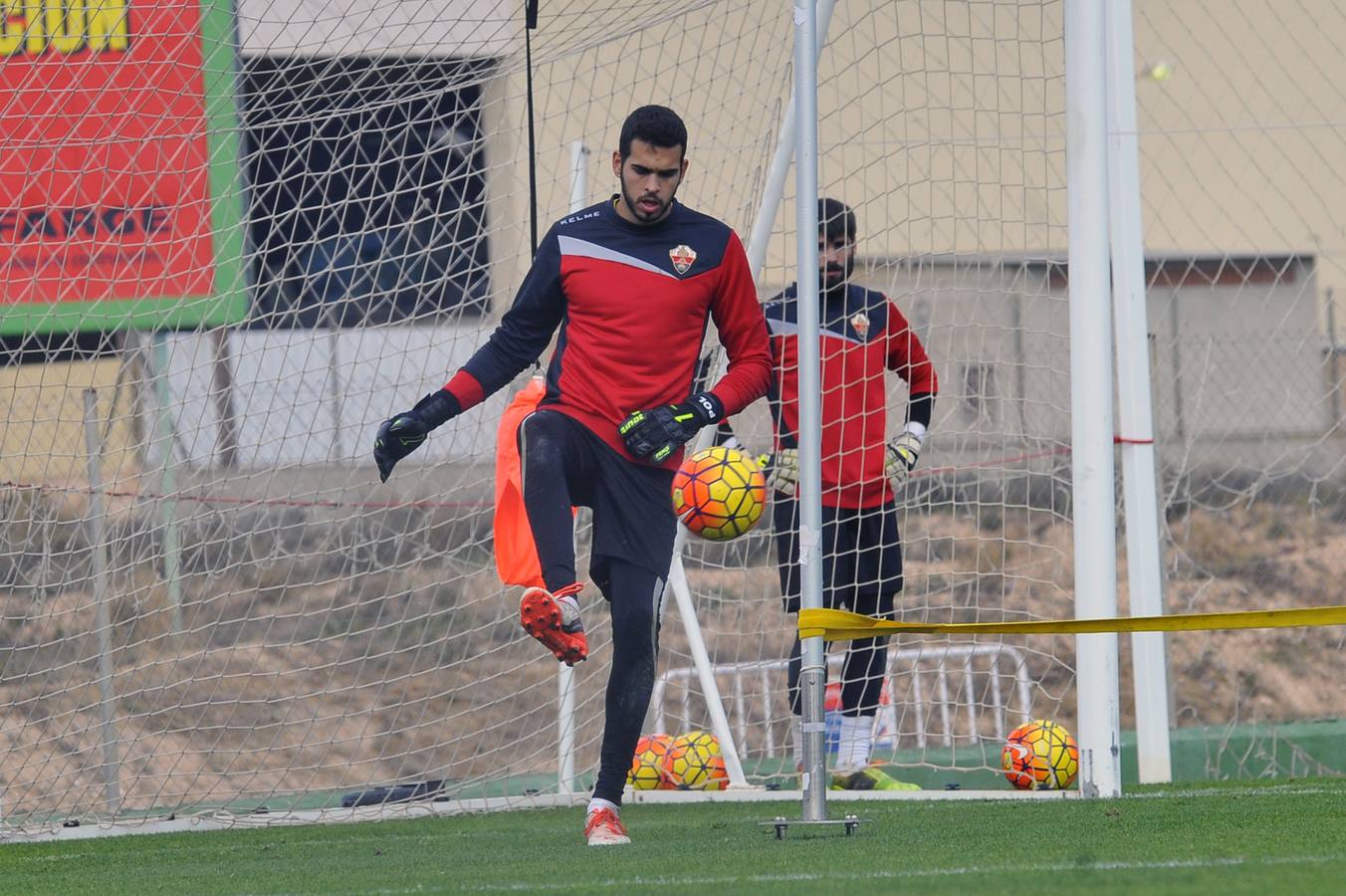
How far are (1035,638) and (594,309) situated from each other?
7.09 metres

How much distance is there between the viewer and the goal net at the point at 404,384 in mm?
7574

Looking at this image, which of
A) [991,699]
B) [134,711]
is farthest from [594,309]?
[991,699]

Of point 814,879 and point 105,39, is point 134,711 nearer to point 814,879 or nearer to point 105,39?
point 105,39

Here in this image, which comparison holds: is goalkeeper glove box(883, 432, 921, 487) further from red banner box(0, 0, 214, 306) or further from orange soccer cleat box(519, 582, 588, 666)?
red banner box(0, 0, 214, 306)

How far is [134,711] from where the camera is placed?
8.27 m

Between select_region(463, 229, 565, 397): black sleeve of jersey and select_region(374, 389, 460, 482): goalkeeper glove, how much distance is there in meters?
0.19

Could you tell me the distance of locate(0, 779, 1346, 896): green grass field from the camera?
3.85 m

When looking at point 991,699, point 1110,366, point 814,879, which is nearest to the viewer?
point 814,879

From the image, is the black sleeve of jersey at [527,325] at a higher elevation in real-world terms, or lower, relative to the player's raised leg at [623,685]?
higher

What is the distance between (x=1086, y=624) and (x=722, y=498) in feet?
4.40

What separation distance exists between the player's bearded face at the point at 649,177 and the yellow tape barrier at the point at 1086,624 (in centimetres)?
126

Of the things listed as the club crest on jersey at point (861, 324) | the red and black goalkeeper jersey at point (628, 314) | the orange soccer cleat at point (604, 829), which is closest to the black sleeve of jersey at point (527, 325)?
the red and black goalkeeper jersey at point (628, 314)

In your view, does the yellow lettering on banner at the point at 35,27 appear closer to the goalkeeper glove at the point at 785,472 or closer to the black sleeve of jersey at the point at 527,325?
the black sleeve of jersey at the point at 527,325

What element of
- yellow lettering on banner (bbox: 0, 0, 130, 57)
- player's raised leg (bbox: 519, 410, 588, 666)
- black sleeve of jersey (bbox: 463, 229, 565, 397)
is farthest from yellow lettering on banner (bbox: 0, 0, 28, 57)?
player's raised leg (bbox: 519, 410, 588, 666)
